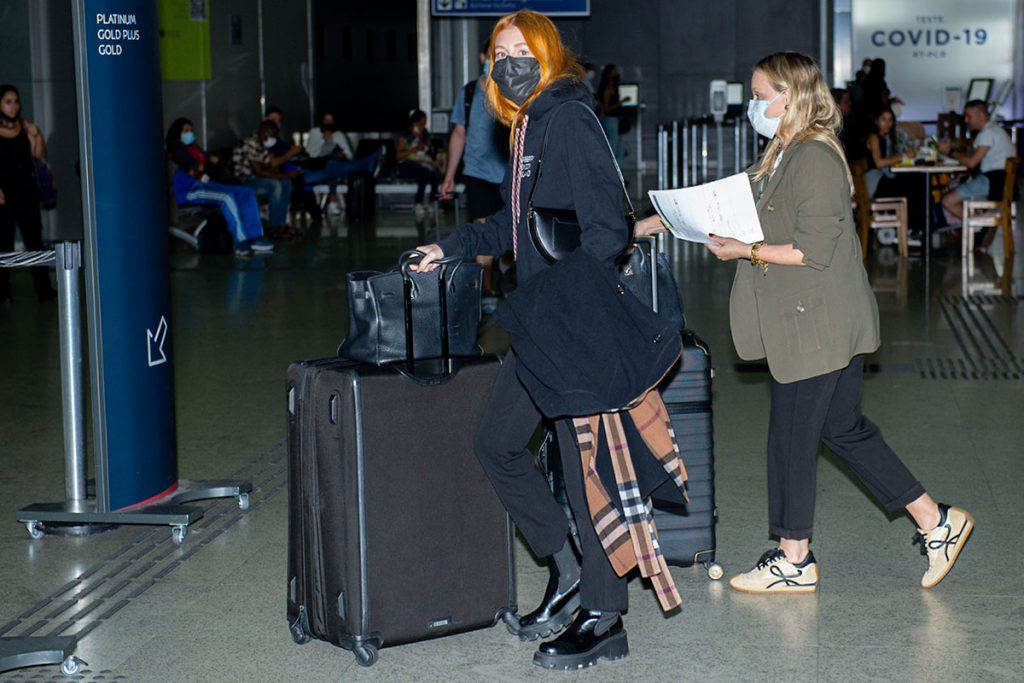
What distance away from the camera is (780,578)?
3979 millimetres

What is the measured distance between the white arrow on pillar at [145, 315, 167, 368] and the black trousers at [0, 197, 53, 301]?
6.08m

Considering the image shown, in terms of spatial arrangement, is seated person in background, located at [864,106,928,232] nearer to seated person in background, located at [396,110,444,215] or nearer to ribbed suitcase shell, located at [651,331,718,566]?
seated person in background, located at [396,110,444,215]

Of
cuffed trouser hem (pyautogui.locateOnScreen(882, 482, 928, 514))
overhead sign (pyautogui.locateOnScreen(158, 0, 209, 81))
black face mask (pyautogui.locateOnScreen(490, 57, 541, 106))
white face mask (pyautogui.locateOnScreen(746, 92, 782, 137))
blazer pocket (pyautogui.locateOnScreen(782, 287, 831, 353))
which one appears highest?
overhead sign (pyautogui.locateOnScreen(158, 0, 209, 81))

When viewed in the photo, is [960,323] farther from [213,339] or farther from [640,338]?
[640,338]

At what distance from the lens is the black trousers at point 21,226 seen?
10.5 meters

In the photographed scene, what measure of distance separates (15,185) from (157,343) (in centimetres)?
640

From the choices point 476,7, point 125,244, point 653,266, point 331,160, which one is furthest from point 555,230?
point 476,7

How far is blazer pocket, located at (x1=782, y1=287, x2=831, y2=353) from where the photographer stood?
376cm

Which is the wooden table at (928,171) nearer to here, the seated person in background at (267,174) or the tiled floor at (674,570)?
the tiled floor at (674,570)

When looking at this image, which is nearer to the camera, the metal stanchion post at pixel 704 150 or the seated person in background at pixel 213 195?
the seated person in background at pixel 213 195

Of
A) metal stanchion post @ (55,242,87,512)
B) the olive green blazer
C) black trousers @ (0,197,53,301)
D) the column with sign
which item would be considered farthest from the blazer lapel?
black trousers @ (0,197,53,301)

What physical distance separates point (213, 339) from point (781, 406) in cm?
547

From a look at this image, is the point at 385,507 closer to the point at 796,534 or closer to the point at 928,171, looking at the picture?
the point at 796,534

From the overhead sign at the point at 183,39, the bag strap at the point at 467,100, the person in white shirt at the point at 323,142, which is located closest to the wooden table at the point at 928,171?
the bag strap at the point at 467,100
